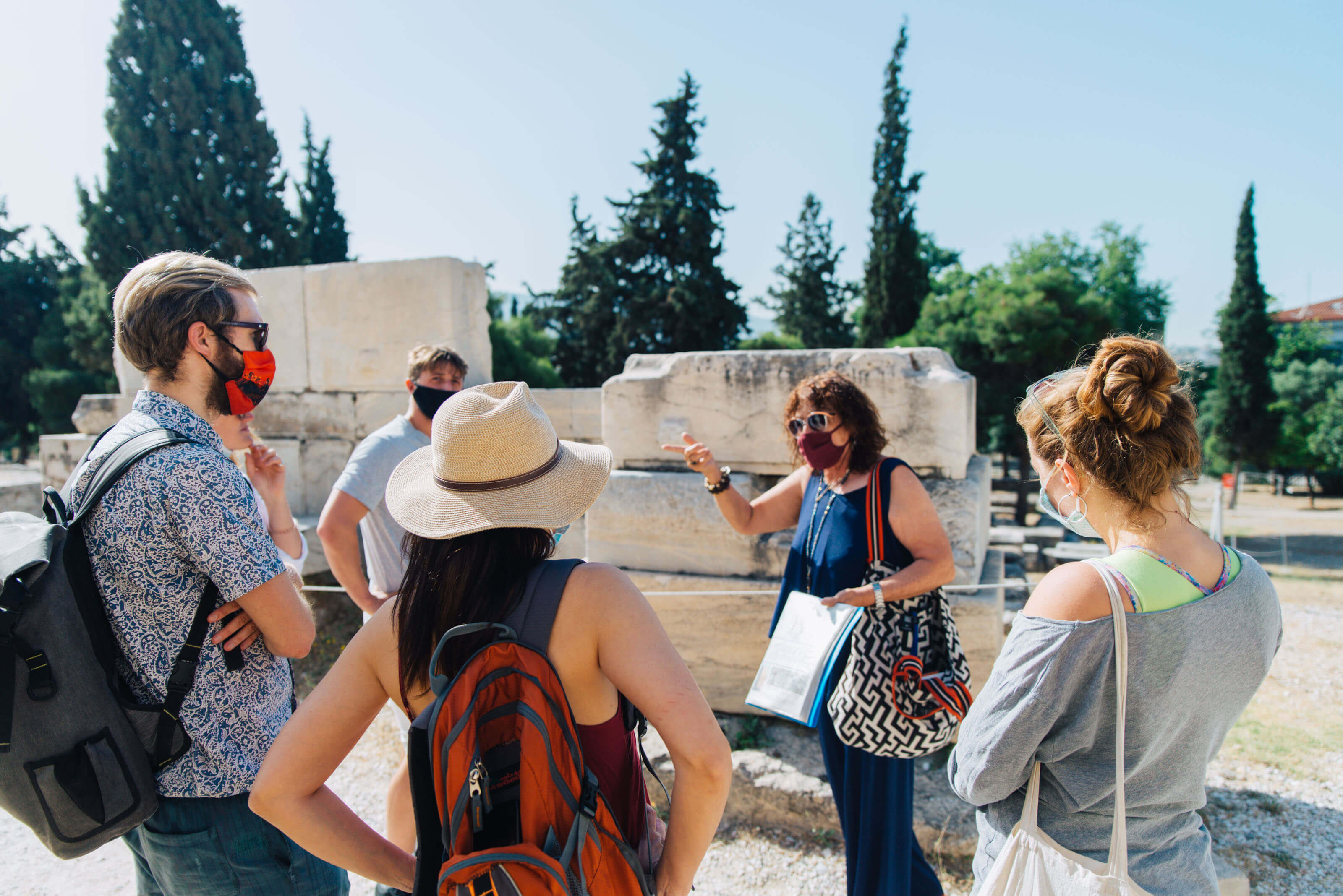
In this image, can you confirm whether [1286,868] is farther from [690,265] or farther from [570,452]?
[690,265]

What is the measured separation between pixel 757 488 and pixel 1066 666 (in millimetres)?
2313

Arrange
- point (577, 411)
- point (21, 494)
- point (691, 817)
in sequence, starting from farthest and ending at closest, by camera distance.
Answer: point (21, 494) < point (577, 411) < point (691, 817)

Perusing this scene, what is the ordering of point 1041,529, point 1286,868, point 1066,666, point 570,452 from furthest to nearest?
point 1041,529 < point 1286,868 < point 570,452 < point 1066,666

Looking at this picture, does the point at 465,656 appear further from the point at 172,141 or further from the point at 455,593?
the point at 172,141

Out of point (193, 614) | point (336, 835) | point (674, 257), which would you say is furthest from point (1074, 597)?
point (674, 257)

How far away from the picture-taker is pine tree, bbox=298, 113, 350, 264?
64.1 feet

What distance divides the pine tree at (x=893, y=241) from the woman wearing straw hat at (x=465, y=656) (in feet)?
68.5

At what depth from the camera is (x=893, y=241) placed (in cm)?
2175

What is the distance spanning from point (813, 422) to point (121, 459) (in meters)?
1.82

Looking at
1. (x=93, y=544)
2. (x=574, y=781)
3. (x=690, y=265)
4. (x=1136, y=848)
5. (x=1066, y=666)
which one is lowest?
(x=1136, y=848)

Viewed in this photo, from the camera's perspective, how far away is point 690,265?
2048cm

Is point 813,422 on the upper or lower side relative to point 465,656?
upper

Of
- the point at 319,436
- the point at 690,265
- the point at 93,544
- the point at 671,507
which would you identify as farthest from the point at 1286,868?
the point at 690,265

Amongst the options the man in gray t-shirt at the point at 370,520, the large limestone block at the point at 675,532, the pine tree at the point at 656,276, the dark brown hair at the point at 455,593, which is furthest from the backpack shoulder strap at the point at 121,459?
the pine tree at the point at 656,276
